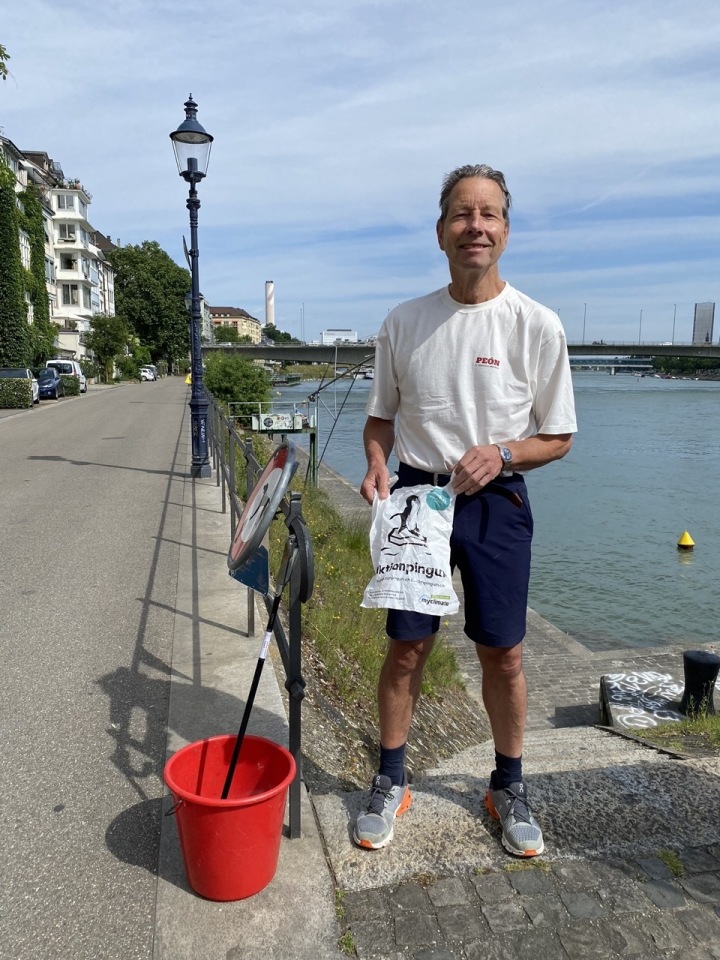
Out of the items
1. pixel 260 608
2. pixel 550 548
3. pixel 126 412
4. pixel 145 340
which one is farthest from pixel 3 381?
pixel 145 340

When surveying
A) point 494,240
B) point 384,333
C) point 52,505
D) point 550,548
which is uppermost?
point 494,240

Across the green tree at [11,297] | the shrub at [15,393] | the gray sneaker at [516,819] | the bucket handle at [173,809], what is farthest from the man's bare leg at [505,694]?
the green tree at [11,297]

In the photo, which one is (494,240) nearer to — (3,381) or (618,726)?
(618,726)

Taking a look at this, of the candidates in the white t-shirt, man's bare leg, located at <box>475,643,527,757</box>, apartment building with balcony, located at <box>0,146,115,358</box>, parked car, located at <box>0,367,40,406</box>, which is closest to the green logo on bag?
the white t-shirt

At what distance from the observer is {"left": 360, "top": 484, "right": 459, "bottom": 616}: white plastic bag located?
2535 millimetres

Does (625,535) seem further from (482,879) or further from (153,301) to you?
(153,301)

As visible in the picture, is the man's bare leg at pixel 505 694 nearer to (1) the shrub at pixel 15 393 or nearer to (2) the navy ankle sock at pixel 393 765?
(2) the navy ankle sock at pixel 393 765

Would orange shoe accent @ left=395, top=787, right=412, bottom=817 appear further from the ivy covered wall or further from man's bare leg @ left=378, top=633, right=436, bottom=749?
the ivy covered wall

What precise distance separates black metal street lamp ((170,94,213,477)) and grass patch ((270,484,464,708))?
144 inches

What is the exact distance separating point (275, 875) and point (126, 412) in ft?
81.4

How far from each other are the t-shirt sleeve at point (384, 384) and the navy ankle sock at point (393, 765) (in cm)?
121

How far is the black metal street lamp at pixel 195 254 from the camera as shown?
10578 mm

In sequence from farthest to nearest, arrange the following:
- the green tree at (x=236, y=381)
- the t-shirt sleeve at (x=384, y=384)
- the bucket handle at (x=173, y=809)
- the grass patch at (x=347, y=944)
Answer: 1. the green tree at (x=236, y=381)
2. the t-shirt sleeve at (x=384, y=384)
3. the bucket handle at (x=173, y=809)
4. the grass patch at (x=347, y=944)

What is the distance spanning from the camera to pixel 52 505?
913 cm
